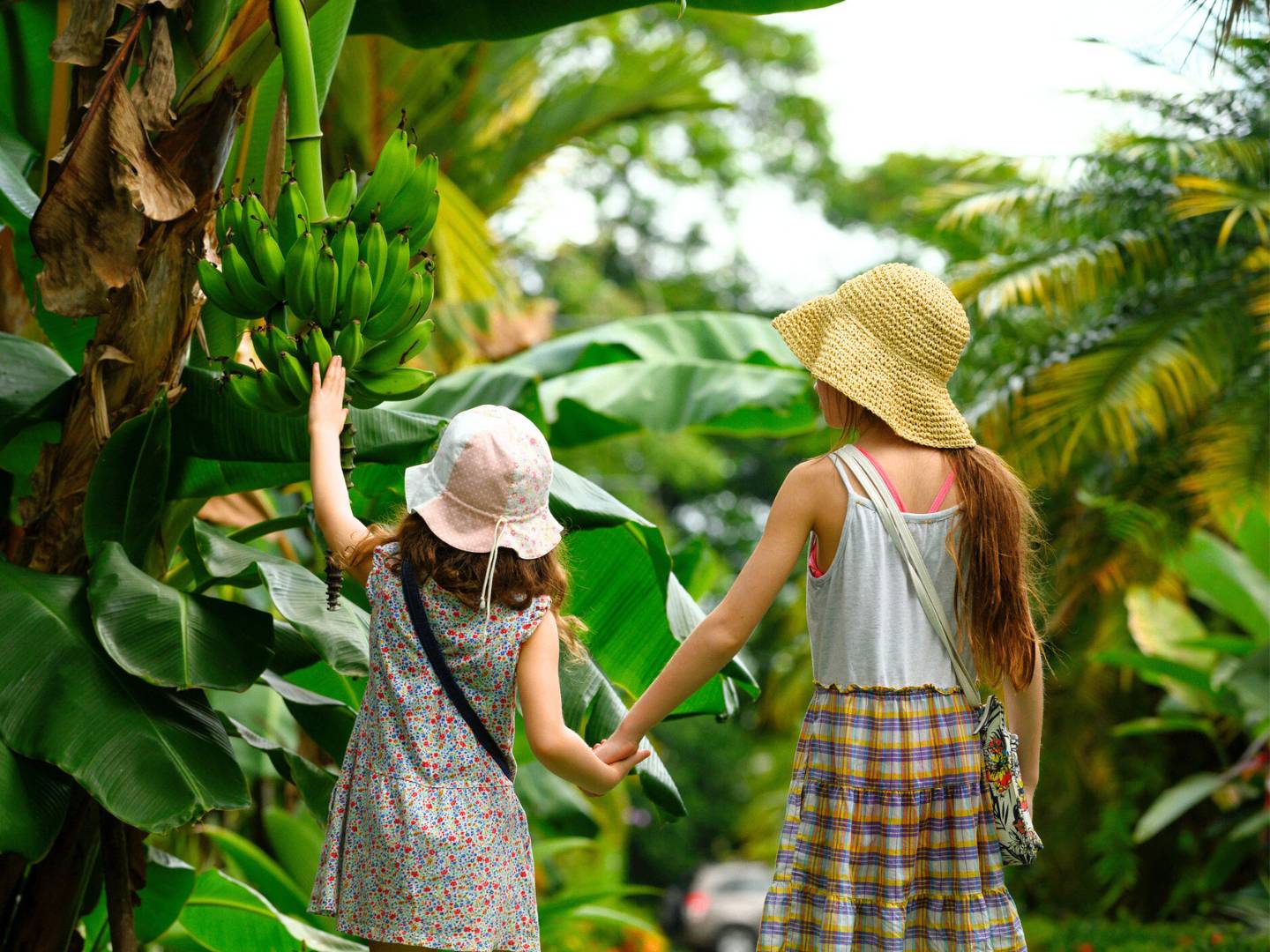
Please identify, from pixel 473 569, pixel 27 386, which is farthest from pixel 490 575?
pixel 27 386

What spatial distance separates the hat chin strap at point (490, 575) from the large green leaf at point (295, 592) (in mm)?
563

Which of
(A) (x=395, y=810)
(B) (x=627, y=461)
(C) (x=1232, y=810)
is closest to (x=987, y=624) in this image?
(A) (x=395, y=810)

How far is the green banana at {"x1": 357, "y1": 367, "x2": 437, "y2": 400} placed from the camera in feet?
8.57

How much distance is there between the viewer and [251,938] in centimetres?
357

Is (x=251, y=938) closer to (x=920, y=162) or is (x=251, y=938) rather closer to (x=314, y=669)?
(x=314, y=669)

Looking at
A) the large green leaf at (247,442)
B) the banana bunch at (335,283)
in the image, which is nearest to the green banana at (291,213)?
the banana bunch at (335,283)

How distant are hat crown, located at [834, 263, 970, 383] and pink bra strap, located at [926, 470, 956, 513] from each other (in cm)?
18

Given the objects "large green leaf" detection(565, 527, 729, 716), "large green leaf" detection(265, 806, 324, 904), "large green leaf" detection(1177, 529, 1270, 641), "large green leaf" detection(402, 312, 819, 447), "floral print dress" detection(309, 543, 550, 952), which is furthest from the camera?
"large green leaf" detection(1177, 529, 1270, 641)

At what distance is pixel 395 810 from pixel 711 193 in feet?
72.0

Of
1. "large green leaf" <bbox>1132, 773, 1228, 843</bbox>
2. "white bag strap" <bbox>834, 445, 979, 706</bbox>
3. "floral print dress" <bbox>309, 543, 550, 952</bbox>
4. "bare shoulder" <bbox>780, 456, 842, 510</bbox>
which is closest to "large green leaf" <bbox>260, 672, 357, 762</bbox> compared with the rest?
"floral print dress" <bbox>309, 543, 550, 952</bbox>

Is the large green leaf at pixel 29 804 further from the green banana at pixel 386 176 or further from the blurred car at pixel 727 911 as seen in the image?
the blurred car at pixel 727 911

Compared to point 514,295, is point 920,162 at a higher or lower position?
higher

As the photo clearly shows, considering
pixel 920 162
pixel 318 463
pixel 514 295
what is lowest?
pixel 318 463

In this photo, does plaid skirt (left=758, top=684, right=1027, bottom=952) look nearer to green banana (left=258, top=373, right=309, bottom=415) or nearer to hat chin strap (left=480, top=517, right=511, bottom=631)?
hat chin strap (left=480, top=517, right=511, bottom=631)
